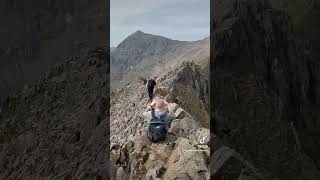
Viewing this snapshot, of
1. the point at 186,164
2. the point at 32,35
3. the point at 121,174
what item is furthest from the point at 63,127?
the point at 32,35

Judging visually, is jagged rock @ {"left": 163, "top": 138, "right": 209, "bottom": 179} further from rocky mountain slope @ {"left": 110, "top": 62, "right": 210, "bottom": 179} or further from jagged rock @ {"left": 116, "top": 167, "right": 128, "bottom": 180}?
jagged rock @ {"left": 116, "top": 167, "right": 128, "bottom": 180}

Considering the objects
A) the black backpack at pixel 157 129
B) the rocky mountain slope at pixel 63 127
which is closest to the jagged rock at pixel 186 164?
the black backpack at pixel 157 129

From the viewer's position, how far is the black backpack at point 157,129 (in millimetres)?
18688

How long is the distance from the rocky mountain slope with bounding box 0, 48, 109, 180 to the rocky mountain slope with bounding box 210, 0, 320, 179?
9.70 meters

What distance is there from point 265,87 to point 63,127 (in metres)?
19.7

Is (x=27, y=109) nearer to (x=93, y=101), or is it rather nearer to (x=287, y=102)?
(x=93, y=101)

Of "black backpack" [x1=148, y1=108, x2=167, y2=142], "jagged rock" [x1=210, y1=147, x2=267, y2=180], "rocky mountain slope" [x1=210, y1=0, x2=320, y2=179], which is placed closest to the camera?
"jagged rock" [x1=210, y1=147, x2=267, y2=180]

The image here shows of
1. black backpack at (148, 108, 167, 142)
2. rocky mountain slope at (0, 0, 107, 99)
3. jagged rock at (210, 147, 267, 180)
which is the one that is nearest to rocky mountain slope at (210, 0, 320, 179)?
jagged rock at (210, 147, 267, 180)

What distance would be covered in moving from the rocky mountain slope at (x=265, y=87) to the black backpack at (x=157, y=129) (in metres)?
10.1

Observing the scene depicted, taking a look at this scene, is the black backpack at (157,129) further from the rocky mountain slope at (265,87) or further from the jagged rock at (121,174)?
the rocky mountain slope at (265,87)

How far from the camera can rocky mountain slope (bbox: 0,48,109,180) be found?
20.9 metres

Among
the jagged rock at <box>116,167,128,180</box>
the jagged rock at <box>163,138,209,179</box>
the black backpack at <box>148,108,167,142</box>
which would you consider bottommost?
the jagged rock at <box>116,167,128,180</box>

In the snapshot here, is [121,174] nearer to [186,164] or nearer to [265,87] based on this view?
[186,164]

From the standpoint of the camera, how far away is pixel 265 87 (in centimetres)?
3716
